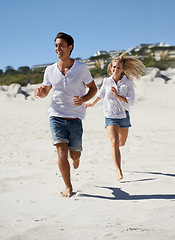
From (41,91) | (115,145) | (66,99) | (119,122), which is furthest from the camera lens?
(119,122)

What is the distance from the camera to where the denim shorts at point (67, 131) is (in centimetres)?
391

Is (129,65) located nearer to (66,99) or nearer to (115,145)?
(115,145)

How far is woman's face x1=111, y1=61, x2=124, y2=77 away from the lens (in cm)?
514

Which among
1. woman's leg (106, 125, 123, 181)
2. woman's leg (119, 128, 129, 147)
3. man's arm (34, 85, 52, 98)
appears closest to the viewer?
man's arm (34, 85, 52, 98)

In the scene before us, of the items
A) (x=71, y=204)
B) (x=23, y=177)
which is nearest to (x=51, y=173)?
(x=23, y=177)

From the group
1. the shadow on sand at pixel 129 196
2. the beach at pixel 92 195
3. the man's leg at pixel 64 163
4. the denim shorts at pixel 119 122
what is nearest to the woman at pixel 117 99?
the denim shorts at pixel 119 122

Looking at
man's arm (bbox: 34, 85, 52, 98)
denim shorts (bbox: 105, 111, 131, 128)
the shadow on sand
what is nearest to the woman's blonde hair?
denim shorts (bbox: 105, 111, 131, 128)

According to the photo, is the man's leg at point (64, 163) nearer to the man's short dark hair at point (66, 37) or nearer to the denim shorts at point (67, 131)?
the denim shorts at point (67, 131)

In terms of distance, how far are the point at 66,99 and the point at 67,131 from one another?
41 cm

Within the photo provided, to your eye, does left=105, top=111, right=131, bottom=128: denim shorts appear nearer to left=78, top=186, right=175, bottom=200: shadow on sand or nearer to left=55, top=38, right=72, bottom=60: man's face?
left=78, top=186, right=175, bottom=200: shadow on sand

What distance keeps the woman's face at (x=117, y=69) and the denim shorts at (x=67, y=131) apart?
1.45m

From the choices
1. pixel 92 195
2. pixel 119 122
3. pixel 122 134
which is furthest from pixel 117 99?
pixel 92 195

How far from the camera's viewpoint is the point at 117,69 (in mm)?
5145

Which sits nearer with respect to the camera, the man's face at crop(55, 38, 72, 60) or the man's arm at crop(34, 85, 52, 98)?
the man's face at crop(55, 38, 72, 60)
